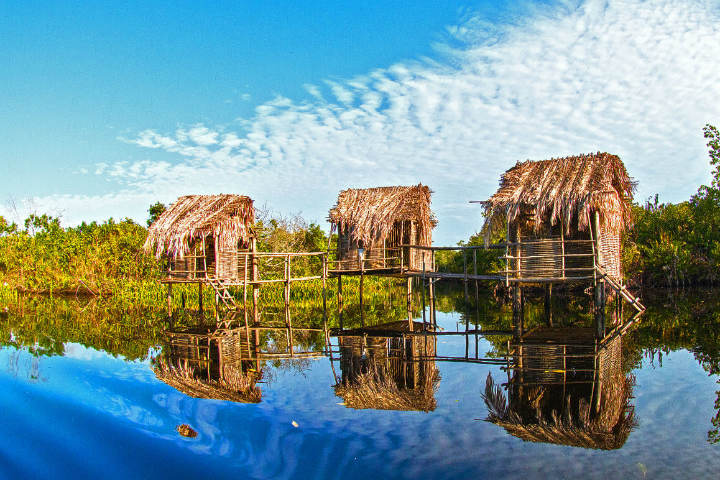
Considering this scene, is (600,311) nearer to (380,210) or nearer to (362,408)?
(380,210)

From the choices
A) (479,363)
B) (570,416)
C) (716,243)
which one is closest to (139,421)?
(570,416)

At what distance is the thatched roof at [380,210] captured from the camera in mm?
17859

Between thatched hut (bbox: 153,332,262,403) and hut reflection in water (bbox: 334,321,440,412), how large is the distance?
1.53 meters

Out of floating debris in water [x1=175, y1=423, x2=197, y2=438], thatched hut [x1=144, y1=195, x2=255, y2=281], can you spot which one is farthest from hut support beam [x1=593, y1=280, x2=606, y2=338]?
thatched hut [x1=144, y1=195, x2=255, y2=281]

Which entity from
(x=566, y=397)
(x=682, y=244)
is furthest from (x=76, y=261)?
(x=682, y=244)

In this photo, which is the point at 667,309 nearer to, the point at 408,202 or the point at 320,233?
the point at 408,202

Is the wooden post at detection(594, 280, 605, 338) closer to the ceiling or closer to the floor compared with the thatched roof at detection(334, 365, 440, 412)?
closer to the ceiling

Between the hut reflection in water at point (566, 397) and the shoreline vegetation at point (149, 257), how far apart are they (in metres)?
15.8

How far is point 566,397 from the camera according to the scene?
7.08 m

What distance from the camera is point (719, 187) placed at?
24312 millimetres

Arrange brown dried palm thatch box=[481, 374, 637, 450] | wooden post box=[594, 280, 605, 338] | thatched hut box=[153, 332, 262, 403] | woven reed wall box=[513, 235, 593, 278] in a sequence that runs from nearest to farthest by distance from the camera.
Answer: brown dried palm thatch box=[481, 374, 637, 450]
thatched hut box=[153, 332, 262, 403]
wooden post box=[594, 280, 605, 338]
woven reed wall box=[513, 235, 593, 278]

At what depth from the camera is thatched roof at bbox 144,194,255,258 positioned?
16.3 m

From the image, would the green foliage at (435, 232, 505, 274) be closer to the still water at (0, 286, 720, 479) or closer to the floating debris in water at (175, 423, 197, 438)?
the still water at (0, 286, 720, 479)

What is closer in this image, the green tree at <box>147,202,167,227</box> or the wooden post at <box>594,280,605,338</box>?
the wooden post at <box>594,280,605,338</box>
